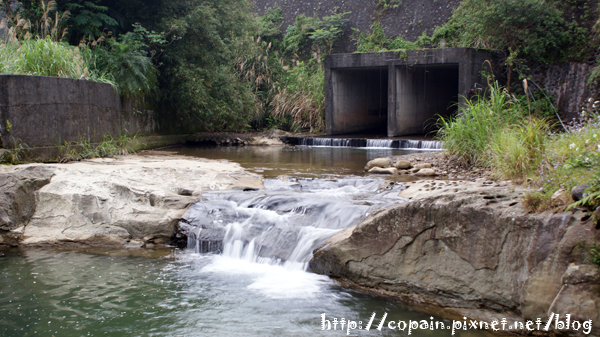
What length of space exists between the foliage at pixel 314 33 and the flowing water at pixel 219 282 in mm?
16775

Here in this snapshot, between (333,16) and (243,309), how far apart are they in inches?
822

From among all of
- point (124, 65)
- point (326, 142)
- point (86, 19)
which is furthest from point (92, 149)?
point (326, 142)

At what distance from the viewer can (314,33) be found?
23.2m

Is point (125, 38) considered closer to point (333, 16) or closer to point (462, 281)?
point (462, 281)

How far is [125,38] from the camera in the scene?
11422 mm

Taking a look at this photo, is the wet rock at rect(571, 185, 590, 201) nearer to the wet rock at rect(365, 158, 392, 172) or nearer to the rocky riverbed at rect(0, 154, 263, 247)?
the rocky riverbed at rect(0, 154, 263, 247)

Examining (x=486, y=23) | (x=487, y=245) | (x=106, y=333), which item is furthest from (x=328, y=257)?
(x=486, y=23)

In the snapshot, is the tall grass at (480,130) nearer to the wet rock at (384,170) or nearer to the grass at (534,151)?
the grass at (534,151)

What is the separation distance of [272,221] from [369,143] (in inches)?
343

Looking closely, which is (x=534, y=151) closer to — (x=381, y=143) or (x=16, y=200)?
(x=16, y=200)

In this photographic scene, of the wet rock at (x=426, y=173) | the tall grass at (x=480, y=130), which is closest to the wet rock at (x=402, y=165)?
the wet rock at (x=426, y=173)

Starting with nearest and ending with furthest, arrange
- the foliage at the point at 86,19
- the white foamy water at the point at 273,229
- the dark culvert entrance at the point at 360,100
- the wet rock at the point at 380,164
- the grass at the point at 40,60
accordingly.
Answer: the white foamy water at the point at 273,229, the grass at the point at 40,60, the wet rock at the point at 380,164, the foliage at the point at 86,19, the dark culvert entrance at the point at 360,100

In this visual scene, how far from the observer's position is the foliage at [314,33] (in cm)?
2317

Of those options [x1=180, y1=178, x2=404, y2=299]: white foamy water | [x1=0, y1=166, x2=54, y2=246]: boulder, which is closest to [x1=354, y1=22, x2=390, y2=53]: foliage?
[x1=180, y1=178, x2=404, y2=299]: white foamy water
